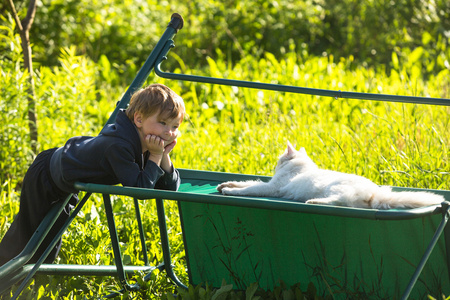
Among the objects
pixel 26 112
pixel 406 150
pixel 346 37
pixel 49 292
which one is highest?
pixel 346 37

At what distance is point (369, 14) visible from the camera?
723cm

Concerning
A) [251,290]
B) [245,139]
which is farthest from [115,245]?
[245,139]

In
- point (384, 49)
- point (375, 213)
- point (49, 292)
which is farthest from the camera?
point (384, 49)

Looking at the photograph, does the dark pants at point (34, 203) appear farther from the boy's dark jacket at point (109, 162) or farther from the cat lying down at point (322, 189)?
the cat lying down at point (322, 189)

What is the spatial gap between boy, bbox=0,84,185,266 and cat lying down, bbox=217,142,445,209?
0.33 metres

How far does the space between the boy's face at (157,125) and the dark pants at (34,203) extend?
1.39ft

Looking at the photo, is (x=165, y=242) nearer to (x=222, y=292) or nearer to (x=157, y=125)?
(x=222, y=292)

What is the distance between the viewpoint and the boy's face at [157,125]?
2.24 meters

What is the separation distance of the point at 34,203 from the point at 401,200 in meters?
1.40

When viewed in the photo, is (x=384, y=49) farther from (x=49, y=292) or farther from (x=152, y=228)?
(x=49, y=292)

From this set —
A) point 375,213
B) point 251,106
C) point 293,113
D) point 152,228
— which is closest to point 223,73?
point 251,106

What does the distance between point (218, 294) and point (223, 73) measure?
369 centimetres

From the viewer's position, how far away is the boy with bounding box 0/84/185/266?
217 centimetres

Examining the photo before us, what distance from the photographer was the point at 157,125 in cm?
224
